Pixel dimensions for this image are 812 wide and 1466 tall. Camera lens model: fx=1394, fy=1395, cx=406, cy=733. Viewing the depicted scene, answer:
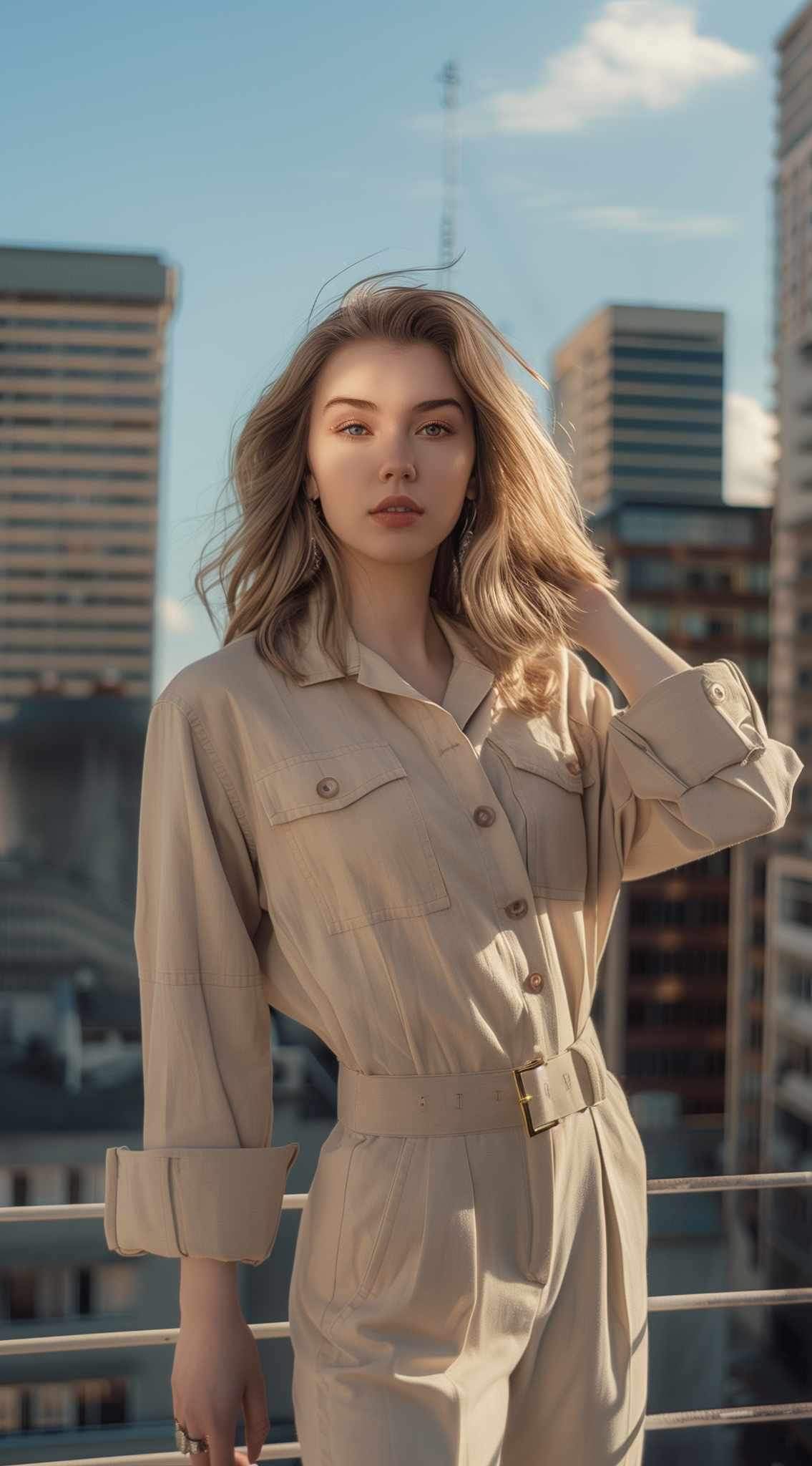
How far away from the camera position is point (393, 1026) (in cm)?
99

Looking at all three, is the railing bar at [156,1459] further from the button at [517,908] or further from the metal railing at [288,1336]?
the button at [517,908]

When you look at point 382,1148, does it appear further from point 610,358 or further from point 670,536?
point 610,358

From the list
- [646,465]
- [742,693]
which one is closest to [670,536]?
[646,465]

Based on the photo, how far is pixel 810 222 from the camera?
182 feet

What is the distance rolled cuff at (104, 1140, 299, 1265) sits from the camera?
0.97m

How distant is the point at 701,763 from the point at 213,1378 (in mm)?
569

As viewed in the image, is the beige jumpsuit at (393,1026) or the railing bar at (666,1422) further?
the railing bar at (666,1422)

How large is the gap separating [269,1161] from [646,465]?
240 ft

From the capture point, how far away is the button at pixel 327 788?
1.00 metres

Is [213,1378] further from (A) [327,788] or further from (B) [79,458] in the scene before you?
(B) [79,458]

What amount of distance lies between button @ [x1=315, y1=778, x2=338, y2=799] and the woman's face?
19 cm

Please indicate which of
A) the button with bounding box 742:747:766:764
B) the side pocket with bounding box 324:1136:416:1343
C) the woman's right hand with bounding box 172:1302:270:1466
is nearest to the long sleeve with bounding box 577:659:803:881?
the button with bounding box 742:747:766:764

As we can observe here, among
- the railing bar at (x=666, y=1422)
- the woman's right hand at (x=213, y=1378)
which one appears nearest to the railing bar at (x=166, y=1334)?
the railing bar at (x=666, y=1422)

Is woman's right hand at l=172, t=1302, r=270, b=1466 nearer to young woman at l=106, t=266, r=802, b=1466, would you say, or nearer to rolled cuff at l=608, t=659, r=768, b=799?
young woman at l=106, t=266, r=802, b=1466
